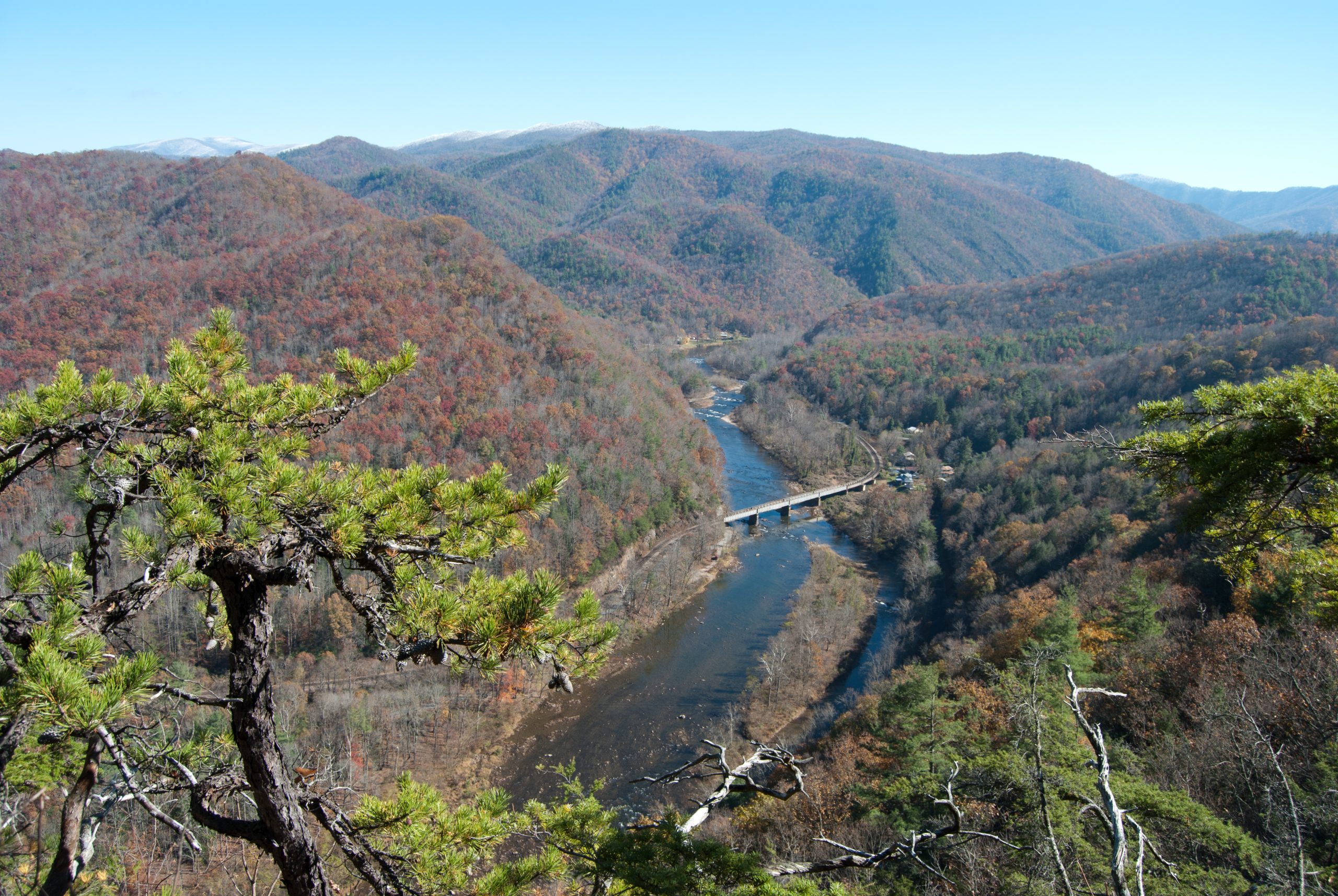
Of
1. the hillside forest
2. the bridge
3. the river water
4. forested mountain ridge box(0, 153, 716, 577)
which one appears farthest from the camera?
the bridge

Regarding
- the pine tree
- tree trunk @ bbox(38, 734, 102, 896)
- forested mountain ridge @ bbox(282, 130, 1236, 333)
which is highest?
forested mountain ridge @ bbox(282, 130, 1236, 333)

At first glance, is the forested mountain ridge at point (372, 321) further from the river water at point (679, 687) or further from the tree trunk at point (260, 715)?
the tree trunk at point (260, 715)

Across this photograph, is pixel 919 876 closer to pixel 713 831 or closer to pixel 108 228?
pixel 713 831

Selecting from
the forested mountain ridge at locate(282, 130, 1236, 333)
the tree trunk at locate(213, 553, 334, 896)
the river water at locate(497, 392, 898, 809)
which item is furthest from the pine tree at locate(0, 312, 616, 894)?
the forested mountain ridge at locate(282, 130, 1236, 333)

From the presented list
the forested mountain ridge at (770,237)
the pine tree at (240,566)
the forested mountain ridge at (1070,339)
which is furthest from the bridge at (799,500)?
the forested mountain ridge at (770,237)

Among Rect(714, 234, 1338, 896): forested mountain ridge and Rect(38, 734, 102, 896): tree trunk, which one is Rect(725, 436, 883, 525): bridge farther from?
Rect(38, 734, 102, 896): tree trunk

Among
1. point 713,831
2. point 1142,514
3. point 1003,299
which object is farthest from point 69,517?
point 1003,299
